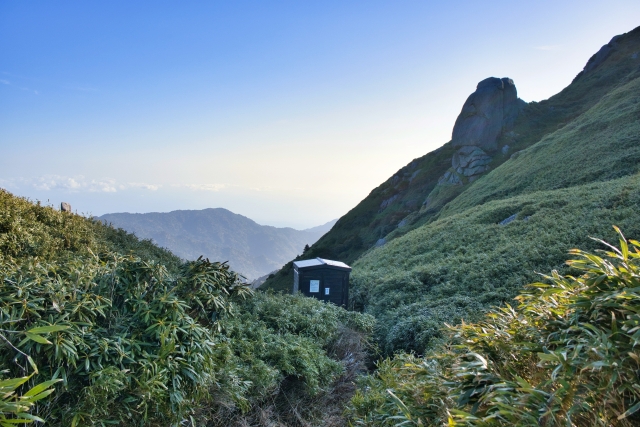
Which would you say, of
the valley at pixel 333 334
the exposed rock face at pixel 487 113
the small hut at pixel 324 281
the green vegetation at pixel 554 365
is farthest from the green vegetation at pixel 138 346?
the exposed rock face at pixel 487 113

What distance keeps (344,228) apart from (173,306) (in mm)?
43566

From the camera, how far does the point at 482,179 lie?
34406mm

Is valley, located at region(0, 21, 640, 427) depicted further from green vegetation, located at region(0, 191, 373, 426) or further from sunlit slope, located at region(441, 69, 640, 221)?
sunlit slope, located at region(441, 69, 640, 221)

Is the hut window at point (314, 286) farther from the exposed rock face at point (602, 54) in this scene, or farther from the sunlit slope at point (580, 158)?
the exposed rock face at point (602, 54)

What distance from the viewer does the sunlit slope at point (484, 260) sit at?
1032cm

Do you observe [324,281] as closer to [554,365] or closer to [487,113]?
[554,365]

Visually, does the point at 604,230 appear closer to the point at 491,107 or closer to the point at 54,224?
the point at 54,224

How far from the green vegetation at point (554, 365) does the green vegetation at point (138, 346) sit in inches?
99.5

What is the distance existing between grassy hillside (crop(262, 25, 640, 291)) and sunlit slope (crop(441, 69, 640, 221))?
0.14 meters

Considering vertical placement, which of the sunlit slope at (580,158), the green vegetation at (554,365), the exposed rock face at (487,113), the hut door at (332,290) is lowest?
the hut door at (332,290)

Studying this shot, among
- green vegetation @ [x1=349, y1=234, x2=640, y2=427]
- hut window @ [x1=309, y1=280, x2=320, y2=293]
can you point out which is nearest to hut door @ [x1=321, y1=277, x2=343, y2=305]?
hut window @ [x1=309, y1=280, x2=320, y2=293]

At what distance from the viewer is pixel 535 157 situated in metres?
29.0

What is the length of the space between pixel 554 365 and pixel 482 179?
113 ft

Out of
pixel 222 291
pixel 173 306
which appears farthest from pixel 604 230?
pixel 173 306
